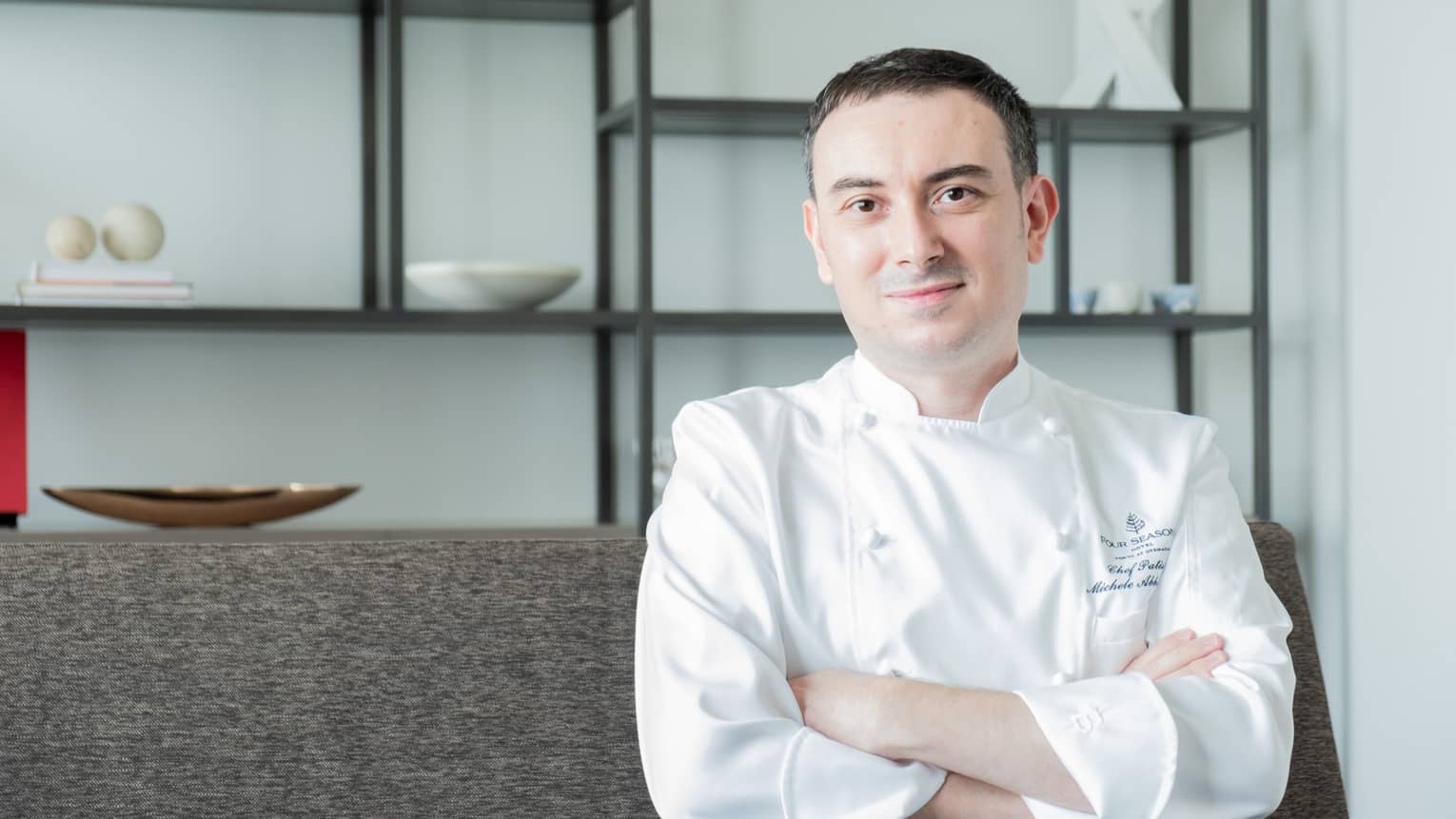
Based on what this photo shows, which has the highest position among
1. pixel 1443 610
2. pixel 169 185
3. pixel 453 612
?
pixel 169 185

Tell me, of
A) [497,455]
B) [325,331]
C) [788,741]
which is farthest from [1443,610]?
[325,331]

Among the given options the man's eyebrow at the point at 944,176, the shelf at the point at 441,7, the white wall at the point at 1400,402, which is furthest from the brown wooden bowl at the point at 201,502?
the white wall at the point at 1400,402

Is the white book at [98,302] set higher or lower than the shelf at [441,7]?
lower

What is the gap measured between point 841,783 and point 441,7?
2.14 metres

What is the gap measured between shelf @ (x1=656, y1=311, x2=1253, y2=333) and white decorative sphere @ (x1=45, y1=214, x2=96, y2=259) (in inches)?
41.9

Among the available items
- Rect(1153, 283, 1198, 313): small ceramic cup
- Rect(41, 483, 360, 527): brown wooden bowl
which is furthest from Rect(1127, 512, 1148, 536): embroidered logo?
Rect(41, 483, 360, 527): brown wooden bowl

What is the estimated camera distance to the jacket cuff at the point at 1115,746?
48.1 inches

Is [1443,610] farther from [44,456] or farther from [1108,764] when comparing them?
[44,456]

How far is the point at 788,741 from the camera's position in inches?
48.9

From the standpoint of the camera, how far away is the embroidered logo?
1.42 metres

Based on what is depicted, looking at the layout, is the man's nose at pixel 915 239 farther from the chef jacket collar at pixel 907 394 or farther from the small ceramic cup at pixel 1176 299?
the small ceramic cup at pixel 1176 299

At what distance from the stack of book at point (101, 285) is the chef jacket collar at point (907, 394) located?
1.65 m

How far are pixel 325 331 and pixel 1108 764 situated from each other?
6.77ft

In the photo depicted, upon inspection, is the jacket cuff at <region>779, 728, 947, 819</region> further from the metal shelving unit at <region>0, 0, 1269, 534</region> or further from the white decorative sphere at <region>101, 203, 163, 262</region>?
the white decorative sphere at <region>101, 203, 163, 262</region>
